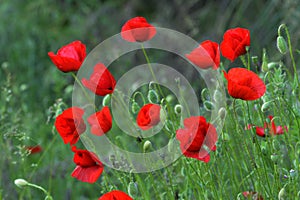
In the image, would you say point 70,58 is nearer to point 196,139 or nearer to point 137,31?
point 137,31

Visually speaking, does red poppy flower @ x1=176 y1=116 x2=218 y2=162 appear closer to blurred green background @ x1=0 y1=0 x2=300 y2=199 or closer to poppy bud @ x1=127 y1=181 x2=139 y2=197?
poppy bud @ x1=127 y1=181 x2=139 y2=197

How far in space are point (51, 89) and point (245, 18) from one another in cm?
134

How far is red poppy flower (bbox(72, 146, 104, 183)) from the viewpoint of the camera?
1.62 metres

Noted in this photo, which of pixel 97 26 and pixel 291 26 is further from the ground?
pixel 291 26

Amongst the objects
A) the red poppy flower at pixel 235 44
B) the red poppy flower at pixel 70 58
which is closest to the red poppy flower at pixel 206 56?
the red poppy flower at pixel 235 44

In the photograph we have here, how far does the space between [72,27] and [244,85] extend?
3347mm

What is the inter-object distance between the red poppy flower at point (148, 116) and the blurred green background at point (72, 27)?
1.53m

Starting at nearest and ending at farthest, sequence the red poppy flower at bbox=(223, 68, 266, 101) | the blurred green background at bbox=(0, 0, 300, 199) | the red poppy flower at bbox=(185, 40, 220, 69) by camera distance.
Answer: the red poppy flower at bbox=(223, 68, 266, 101)
the red poppy flower at bbox=(185, 40, 220, 69)
the blurred green background at bbox=(0, 0, 300, 199)

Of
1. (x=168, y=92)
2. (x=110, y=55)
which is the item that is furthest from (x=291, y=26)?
(x=110, y=55)

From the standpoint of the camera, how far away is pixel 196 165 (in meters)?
1.75

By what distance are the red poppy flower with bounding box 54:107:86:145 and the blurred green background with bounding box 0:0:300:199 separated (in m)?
1.46

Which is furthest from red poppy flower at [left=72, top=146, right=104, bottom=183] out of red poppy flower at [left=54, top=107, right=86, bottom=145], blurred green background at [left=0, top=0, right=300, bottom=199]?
blurred green background at [left=0, top=0, right=300, bottom=199]

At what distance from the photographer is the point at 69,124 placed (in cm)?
159

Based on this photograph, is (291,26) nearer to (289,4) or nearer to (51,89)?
(289,4)
